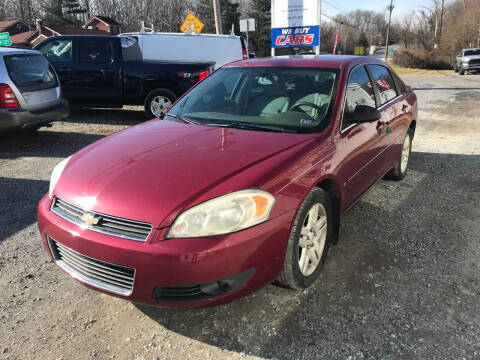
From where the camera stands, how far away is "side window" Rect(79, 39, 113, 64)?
8.81 m

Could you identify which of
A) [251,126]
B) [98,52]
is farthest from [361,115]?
[98,52]

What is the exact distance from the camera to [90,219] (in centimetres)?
215

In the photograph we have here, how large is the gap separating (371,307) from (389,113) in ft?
7.30

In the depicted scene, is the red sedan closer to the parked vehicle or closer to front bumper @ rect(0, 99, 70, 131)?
front bumper @ rect(0, 99, 70, 131)

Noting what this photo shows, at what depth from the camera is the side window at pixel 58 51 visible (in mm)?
8797

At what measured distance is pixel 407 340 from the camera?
2270 mm

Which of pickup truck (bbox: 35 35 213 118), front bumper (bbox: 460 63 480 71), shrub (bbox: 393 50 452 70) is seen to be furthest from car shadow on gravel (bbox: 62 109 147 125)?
shrub (bbox: 393 50 452 70)

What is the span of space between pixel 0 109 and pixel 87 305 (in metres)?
4.86

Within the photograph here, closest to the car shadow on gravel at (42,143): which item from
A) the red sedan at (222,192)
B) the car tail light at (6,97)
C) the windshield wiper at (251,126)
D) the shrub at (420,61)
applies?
the car tail light at (6,97)

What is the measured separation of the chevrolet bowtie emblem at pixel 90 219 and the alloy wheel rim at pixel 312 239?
1243 millimetres

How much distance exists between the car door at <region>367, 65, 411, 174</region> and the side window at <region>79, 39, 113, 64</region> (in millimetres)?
6591

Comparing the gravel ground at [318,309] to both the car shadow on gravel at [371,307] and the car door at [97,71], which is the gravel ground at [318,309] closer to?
the car shadow on gravel at [371,307]

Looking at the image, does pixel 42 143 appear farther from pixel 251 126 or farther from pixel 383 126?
pixel 383 126

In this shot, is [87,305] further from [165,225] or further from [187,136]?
[187,136]
